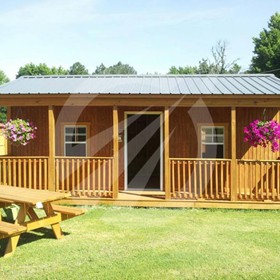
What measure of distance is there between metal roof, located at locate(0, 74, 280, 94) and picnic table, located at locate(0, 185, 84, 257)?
10.7 feet

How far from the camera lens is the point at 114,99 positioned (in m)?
7.84

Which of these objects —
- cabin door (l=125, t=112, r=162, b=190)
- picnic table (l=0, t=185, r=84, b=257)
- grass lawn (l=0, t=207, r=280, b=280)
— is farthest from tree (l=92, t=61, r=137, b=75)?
picnic table (l=0, t=185, r=84, b=257)

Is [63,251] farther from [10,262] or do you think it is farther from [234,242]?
[234,242]

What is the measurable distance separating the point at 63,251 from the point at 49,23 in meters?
12.9

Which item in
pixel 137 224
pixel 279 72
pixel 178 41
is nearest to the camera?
pixel 137 224

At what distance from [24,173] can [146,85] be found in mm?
3995

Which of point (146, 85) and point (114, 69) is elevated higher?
point (114, 69)

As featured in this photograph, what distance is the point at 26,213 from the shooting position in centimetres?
517

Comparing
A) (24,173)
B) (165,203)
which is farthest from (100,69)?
(165,203)

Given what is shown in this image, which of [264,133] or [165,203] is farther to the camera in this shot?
[165,203]

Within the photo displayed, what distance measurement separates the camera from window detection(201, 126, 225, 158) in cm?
922

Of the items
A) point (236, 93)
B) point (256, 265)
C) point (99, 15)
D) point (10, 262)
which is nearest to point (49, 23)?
point (99, 15)

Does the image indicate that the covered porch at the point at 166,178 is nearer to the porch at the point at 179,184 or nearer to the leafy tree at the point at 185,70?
the porch at the point at 179,184

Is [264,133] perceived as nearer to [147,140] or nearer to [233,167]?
[233,167]
